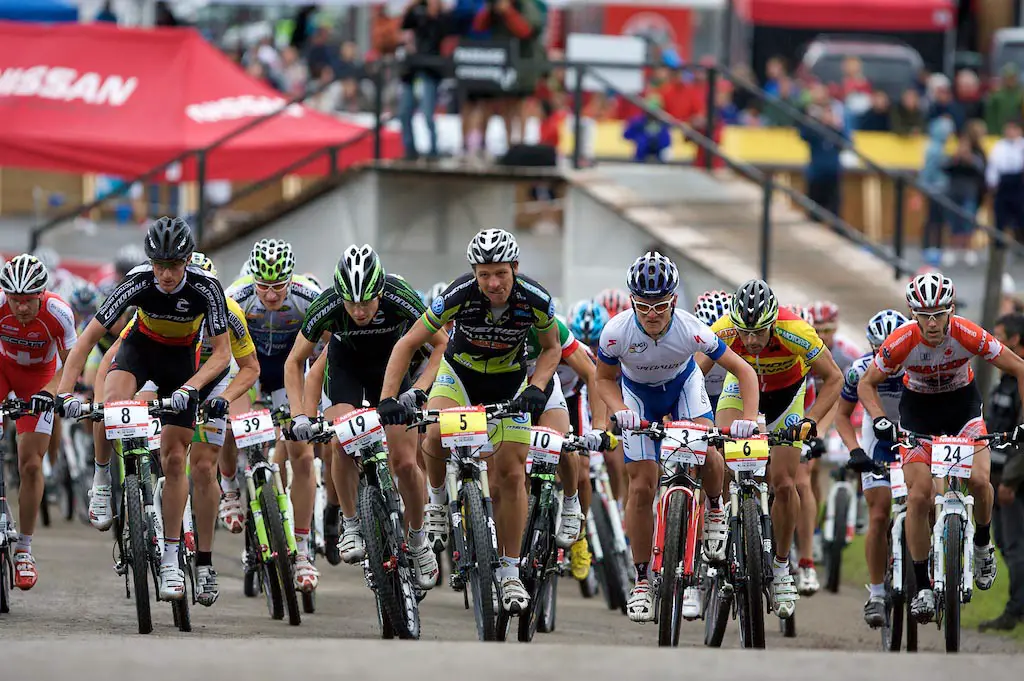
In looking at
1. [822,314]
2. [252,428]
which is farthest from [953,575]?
[252,428]

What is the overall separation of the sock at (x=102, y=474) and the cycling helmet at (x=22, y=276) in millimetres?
1105

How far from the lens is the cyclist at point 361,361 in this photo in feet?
33.5

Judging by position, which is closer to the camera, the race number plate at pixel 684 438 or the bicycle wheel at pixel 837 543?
the race number plate at pixel 684 438

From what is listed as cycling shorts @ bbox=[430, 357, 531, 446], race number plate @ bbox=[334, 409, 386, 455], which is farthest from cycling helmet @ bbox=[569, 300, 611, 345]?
race number plate @ bbox=[334, 409, 386, 455]

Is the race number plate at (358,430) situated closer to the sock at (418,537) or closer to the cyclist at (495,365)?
the cyclist at (495,365)

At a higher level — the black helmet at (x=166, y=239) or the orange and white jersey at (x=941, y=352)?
the black helmet at (x=166, y=239)

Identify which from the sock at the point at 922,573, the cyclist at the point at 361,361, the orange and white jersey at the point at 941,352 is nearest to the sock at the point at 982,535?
the sock at the point at 922,573

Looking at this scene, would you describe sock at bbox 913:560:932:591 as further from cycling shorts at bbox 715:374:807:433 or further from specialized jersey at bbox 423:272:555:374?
specialized jersey at bbox 423:272:555:374

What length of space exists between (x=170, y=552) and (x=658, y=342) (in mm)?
2951

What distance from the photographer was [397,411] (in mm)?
9680

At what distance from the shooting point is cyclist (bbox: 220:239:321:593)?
11.9 meters

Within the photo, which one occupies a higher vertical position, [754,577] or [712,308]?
[712,308]

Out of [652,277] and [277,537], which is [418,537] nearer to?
[277,537]

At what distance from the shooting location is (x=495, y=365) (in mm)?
10500
